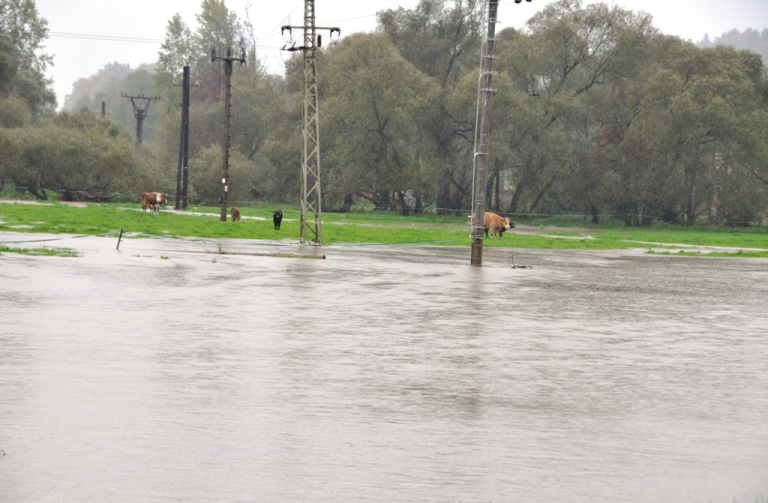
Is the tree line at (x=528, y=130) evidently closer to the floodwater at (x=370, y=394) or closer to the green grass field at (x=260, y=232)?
the green grass field at (x=260, y=232)

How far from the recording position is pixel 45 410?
848 cm

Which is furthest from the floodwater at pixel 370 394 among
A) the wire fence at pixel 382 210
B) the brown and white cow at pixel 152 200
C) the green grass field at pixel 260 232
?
the wire fence at pixel 382 210

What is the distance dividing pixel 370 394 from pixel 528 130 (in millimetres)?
66151

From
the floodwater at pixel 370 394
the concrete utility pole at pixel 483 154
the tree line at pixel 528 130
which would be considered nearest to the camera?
the floodwater at pixel 370 394

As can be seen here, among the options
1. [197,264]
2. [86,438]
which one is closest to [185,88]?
[197,264]

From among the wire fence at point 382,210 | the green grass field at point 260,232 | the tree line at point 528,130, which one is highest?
the tree line at point 528,130

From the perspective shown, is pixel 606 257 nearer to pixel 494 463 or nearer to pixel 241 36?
pixel 494 463

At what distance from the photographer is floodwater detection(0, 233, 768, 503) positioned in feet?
21.8

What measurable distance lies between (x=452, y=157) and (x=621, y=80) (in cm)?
1402

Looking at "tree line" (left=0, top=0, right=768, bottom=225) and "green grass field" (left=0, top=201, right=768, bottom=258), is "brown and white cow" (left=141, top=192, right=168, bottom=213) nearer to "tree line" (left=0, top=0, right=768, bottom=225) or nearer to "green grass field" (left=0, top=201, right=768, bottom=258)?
"green grass field" (left=0, top=201, right=768, bottom=258)

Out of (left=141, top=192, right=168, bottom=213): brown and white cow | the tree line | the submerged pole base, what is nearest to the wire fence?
the tree line

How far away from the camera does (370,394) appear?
31.9 ft

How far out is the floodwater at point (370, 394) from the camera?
6.64 m

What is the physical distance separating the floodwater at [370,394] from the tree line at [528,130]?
5408 centimetres
